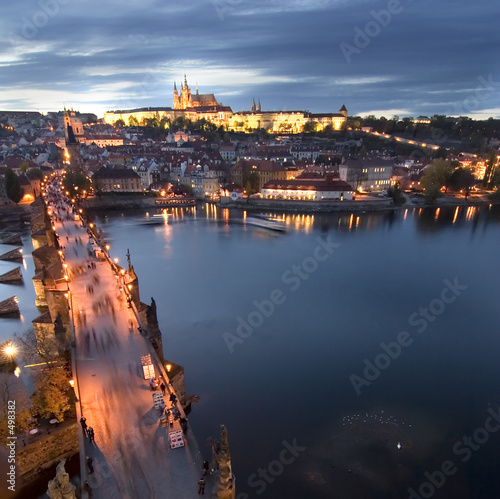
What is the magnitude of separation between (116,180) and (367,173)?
2635 cm

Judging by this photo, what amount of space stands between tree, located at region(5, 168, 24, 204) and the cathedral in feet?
229

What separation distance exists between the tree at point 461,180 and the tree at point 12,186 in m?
42.1

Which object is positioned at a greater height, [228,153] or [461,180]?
[228,153]

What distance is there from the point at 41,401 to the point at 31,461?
1.02m

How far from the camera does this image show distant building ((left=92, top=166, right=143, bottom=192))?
3881 centimetres

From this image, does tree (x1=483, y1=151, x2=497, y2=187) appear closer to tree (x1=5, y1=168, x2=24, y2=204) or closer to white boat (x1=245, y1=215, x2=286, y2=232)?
white boat (x1=245, y1=215, x2=286, y2=232)

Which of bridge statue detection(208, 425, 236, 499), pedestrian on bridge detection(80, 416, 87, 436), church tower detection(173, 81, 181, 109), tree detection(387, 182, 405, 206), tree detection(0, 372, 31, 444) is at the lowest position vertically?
tree detection(387, 182, 405, 206)

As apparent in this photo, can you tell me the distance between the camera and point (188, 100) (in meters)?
97.4

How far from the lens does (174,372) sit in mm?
9062

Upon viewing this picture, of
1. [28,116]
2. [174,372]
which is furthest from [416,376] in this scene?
[28,116]

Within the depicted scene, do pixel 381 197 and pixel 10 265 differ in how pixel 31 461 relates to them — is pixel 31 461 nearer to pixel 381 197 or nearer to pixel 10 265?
pixel 10 265

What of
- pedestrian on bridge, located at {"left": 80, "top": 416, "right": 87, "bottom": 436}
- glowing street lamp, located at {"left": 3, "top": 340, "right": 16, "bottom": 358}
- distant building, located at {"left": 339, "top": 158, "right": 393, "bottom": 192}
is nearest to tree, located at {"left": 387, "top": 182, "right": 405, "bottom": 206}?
distant building, located at {"left": 339, "top": 158, "right": 393, "bottom": 192}

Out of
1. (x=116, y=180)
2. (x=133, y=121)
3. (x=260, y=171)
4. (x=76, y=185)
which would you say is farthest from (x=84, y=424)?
(x=133, y=121)

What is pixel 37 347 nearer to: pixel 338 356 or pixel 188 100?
pixel 338 356
